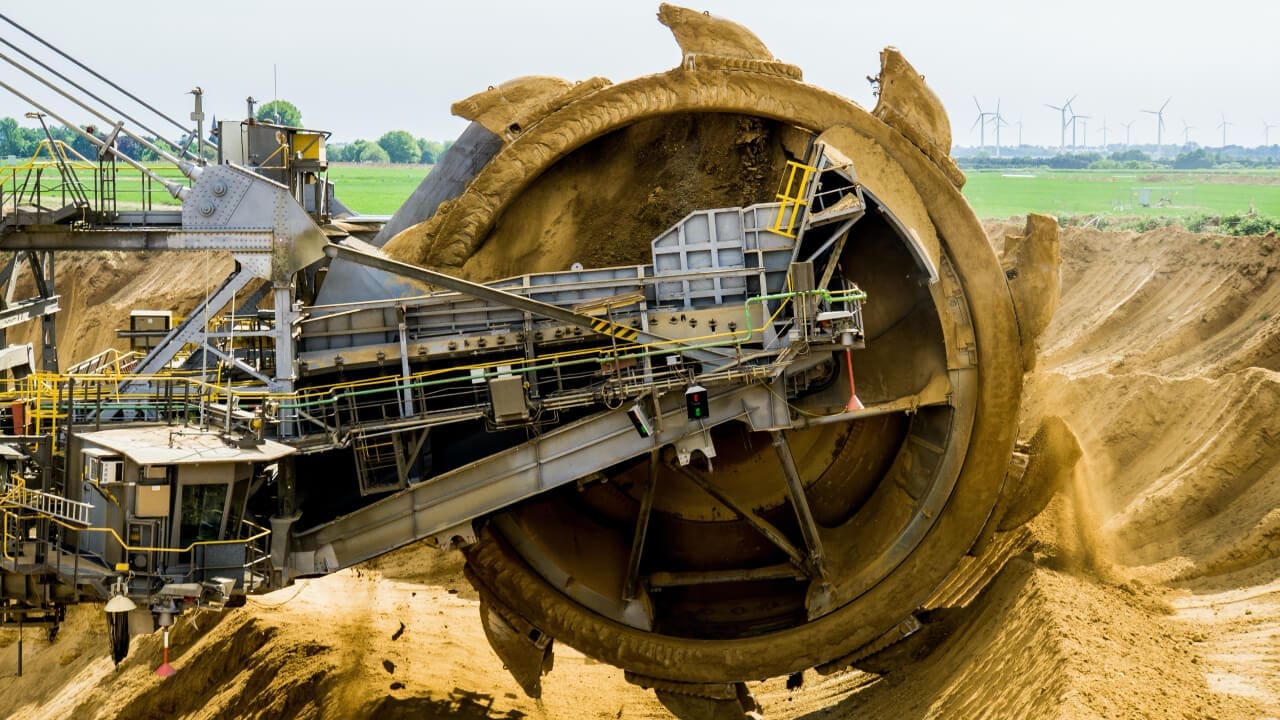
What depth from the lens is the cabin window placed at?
14250 millimetres

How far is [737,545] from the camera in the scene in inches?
754

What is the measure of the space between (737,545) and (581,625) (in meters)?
A: 2.70

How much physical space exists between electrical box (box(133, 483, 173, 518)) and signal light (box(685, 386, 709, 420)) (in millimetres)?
5285

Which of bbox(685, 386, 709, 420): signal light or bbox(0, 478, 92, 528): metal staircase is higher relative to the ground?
bbox(685, 386, 709, 420): signal light

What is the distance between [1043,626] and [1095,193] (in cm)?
6078

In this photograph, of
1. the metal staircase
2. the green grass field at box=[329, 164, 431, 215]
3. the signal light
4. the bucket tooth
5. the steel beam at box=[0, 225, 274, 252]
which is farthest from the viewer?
the green grass field at box=[329, 164, 431, 215]

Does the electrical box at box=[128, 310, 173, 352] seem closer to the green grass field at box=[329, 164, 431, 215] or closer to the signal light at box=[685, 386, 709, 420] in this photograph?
the signal light at box=[685, 386, 709, 420]

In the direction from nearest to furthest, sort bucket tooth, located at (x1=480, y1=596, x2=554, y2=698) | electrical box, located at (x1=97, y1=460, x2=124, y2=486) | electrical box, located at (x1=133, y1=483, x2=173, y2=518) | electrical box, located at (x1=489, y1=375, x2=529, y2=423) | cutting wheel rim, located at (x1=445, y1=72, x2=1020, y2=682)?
1. electrical box, located at (x1=97, y1=460, x2=124, y2=486)
2. electrical box, located at (x1=133, y1=483, x2=173, y2=518)
3. electrical box, located at (x1=489, y1=375, x2=529, y2=423)
4. cutting wheel rim, located at (x1=445, y1=72, x2=1020, y2=682)
5. bucket tooth, located at (x1=480, y1=596, x2=554, y2=698)

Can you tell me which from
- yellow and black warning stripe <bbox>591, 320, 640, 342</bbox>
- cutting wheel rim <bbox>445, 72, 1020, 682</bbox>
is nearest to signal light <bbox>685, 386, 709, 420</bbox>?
yellow and black warning stripe <bbox>591, 320, 640, 342</bbox>

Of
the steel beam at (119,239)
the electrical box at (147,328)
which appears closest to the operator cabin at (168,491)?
the steel beam at (119,239)

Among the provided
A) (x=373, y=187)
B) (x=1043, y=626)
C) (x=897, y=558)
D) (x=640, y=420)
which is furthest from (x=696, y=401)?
(x=373, y=187)

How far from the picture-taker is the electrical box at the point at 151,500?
551 inches

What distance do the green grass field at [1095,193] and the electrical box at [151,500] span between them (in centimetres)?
3514

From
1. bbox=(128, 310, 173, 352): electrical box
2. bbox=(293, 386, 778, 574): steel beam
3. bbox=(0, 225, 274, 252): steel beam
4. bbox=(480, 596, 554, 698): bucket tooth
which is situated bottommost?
bbox=(480, 596, 554, 698): bucket tooth
